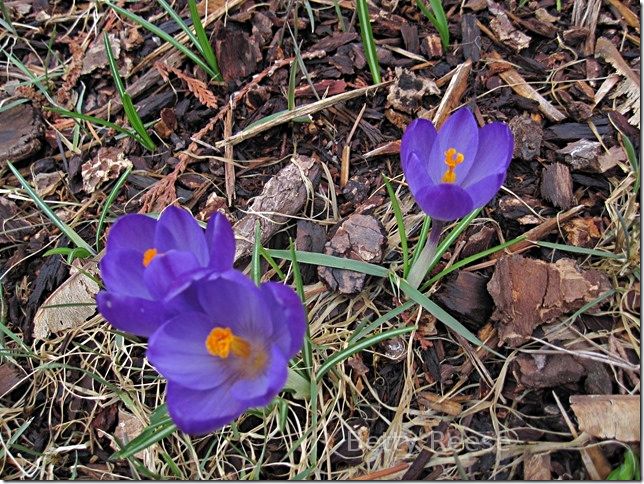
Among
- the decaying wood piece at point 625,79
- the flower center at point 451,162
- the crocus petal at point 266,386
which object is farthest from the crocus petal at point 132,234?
the decaying wood piece at point 625,79

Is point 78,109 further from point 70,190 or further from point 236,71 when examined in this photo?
point 236,71

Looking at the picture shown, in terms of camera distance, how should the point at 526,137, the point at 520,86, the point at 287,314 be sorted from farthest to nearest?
1. the point at 520,86
2. the point at 526,137
3. the point at 287,314

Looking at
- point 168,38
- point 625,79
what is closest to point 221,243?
point 168,38

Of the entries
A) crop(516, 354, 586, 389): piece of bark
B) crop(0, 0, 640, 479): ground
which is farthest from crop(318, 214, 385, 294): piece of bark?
crop(516, 354, 586, 389): piece of bark

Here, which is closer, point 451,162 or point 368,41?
point 451,162

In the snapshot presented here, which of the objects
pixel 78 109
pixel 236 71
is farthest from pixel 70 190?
pixel 236 71

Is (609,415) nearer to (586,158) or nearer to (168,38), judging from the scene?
(586,158)
